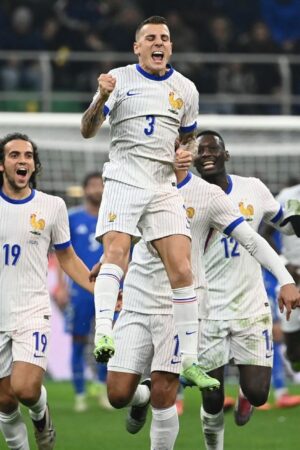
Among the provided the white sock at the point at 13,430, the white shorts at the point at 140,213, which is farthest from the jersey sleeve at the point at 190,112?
the white sock at the point at 13,430

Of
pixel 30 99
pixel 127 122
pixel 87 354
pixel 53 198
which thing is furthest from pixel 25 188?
pixel 30 99

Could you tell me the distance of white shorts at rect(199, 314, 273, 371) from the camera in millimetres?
9273

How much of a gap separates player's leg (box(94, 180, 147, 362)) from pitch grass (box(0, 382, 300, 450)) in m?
2.69

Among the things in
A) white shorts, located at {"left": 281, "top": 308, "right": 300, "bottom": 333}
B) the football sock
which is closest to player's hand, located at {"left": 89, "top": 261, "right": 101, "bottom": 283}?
white shorts, located at {"left": 281, "top": 308, "right": 300, "bottom": 333}

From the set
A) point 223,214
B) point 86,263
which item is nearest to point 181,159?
point 223,214

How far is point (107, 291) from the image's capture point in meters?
8.12

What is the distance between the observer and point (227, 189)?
9539 millimetres

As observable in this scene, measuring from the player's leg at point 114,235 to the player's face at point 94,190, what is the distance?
5.37 meters

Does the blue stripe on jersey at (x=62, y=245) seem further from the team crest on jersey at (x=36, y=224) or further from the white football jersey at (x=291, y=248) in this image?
the white football jersey at (x=291, y=248)

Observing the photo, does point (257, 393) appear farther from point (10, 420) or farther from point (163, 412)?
point (10, 420)

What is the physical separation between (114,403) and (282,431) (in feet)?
10.7

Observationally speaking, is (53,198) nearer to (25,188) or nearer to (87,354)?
(25,188)

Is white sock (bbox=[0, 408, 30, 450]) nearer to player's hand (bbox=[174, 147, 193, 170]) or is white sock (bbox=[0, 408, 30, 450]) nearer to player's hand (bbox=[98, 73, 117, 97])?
player's hand (bbox=[174, 147, 193, 170])

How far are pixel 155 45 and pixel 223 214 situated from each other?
125 cm
